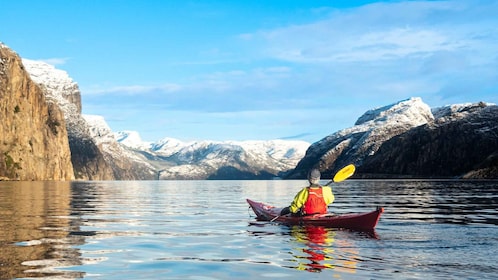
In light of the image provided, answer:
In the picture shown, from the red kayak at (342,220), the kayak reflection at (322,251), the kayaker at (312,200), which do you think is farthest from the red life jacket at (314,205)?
the kayak reflection at (322,251)

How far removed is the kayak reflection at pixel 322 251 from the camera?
16.9m

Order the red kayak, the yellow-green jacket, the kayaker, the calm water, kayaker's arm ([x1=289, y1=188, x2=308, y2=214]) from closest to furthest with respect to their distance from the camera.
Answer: the calm water
the red kayak
the kayaker
the yellow-green jacket
kayaker's arm ([x1=289, y1=188, x2=308, y2=214])

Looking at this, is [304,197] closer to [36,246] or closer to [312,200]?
[312,200]

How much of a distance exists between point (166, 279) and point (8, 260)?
550 centimetres

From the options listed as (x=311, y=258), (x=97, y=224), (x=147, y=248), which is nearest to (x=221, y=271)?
(x=311, y=258)

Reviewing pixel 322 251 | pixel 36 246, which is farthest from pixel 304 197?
pixel 36 246

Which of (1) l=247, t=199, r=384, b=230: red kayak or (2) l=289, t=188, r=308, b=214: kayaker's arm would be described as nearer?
(1) l=247, t=199, r=384, b=230: red kayak

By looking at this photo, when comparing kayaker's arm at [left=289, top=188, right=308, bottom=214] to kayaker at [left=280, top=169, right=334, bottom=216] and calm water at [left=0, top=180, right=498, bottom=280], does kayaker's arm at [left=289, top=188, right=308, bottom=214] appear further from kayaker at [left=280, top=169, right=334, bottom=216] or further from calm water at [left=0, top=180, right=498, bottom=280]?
calm water at [left=0, top=180, right=498, bottom=280]

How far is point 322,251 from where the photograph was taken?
20.0m

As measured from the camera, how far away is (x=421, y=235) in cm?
2455

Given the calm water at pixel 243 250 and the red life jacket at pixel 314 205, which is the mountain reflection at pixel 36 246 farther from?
the red life jacket at pixel 314 205

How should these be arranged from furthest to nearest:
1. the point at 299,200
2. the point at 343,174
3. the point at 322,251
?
the point at 343,174, the point at 299,200, the point at 322,251

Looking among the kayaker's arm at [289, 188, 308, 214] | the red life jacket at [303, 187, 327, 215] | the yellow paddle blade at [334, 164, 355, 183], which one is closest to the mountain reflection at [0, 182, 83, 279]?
the kayaker's arm at [289, 188, 308, 214]

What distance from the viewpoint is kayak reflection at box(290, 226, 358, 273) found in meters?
16.9
